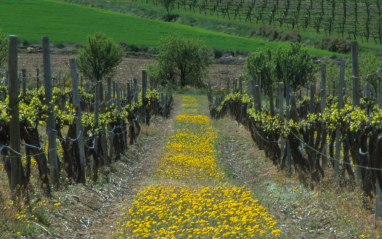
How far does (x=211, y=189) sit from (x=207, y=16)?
105822mm

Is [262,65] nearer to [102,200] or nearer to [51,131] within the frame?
[102,200]

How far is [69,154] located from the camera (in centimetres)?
1243

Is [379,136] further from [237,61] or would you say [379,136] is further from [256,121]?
[237,61]

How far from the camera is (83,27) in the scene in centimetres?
9431

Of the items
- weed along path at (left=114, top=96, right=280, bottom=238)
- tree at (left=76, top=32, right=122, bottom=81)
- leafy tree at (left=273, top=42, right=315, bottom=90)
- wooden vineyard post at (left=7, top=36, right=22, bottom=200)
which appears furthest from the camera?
tree at (left=76, top=32, right=122, bottom=81)

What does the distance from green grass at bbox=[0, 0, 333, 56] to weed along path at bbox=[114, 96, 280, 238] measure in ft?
228

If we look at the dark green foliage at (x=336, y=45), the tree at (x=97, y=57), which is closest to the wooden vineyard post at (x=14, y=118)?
the tree at (x=97, y=57)

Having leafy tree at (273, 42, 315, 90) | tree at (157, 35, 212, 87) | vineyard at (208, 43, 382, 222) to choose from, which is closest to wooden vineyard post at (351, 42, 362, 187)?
vineyard at (208, 43, 382, 222)

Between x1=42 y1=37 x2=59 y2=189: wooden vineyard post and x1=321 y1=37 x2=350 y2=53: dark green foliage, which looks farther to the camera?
x1=321 y1=37 x2=350 y2=53: dark green foliage

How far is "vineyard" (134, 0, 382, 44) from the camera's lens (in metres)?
103

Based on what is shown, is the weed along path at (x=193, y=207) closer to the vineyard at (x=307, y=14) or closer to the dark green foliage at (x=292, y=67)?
the dark green foliage at (x=292, y=67)

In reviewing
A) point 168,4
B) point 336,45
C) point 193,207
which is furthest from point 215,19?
point 193,207

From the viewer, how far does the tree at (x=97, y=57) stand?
205 feet

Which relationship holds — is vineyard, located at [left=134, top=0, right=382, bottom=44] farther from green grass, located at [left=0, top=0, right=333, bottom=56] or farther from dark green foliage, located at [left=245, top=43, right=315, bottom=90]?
dark green foliage, located at [left=245, top=43, right=315, bottom=90]
